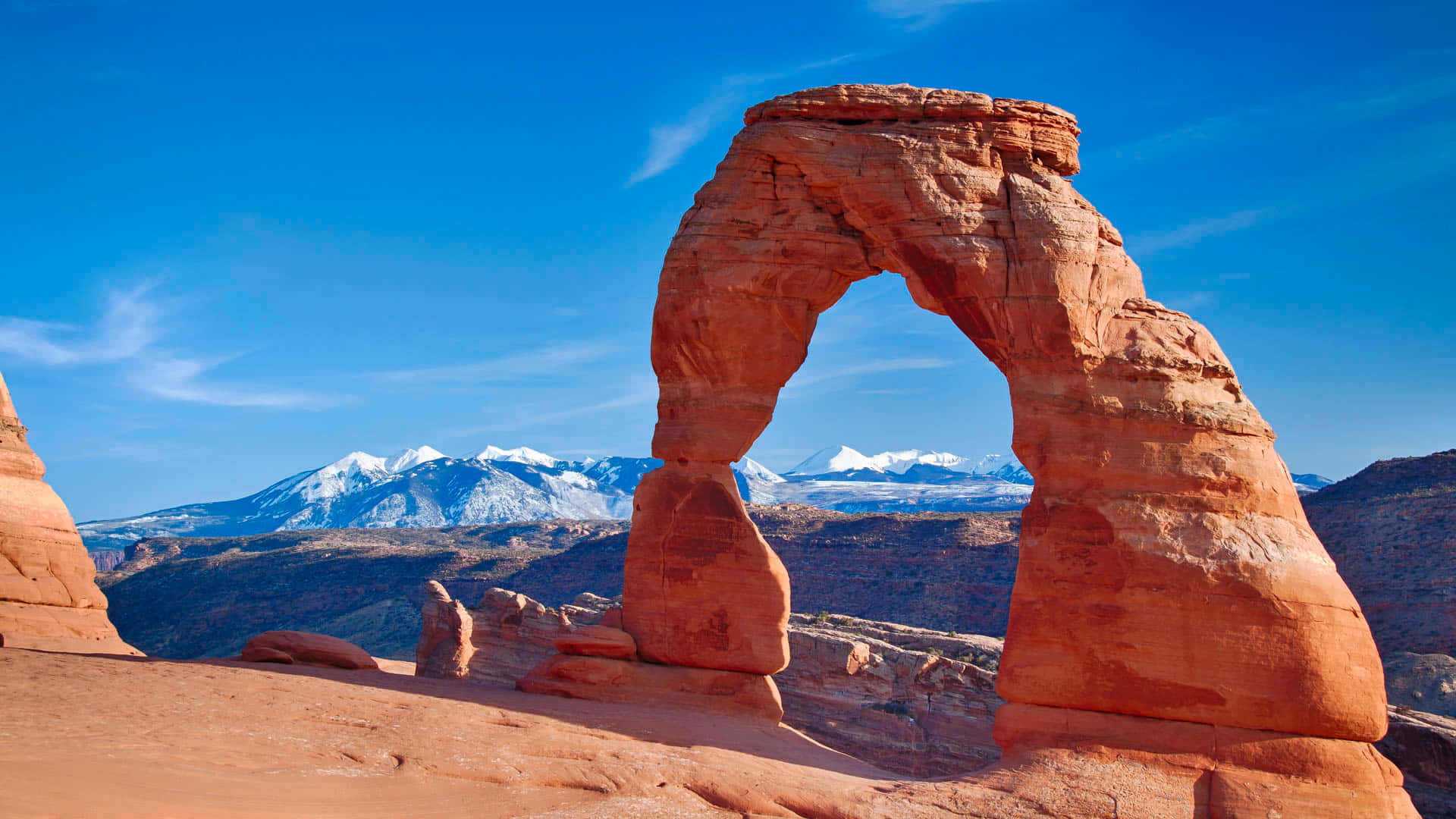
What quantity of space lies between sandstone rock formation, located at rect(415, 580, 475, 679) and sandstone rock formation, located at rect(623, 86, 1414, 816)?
7315 mm

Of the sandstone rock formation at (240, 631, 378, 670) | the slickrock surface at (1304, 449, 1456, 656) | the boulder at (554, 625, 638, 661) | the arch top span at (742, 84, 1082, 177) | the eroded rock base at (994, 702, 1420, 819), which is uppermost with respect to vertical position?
the arch top span at (742, 84, 1082, 177)

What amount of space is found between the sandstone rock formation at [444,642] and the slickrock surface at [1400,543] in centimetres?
2344

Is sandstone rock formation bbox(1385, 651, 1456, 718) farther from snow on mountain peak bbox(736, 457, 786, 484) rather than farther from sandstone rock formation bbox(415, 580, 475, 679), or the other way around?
snow on mountain peak bbox(736, 457, 786, 484)

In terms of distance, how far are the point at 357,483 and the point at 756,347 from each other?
142m

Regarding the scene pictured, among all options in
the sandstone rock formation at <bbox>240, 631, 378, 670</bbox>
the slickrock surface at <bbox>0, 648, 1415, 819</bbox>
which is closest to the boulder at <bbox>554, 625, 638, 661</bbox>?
the slickrock surface at <bbox>0, 648, 1415, 819</bbox>

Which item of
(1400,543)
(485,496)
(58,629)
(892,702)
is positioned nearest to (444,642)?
(58,629)

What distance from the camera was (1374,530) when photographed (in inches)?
1387

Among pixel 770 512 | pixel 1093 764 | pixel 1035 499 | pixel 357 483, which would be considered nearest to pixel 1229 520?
pixel 1035 499

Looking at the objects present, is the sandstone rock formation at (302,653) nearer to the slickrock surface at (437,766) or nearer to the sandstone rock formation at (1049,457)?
the slickrock surface at (437,766)

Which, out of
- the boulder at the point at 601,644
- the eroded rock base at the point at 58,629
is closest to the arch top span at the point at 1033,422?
the boulder at the point at 601,644

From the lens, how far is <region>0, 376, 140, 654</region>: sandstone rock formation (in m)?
19.0

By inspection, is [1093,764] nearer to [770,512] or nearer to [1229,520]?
[1229,520]

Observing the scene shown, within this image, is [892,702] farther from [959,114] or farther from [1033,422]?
[959,114]

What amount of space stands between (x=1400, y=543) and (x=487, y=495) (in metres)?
103
